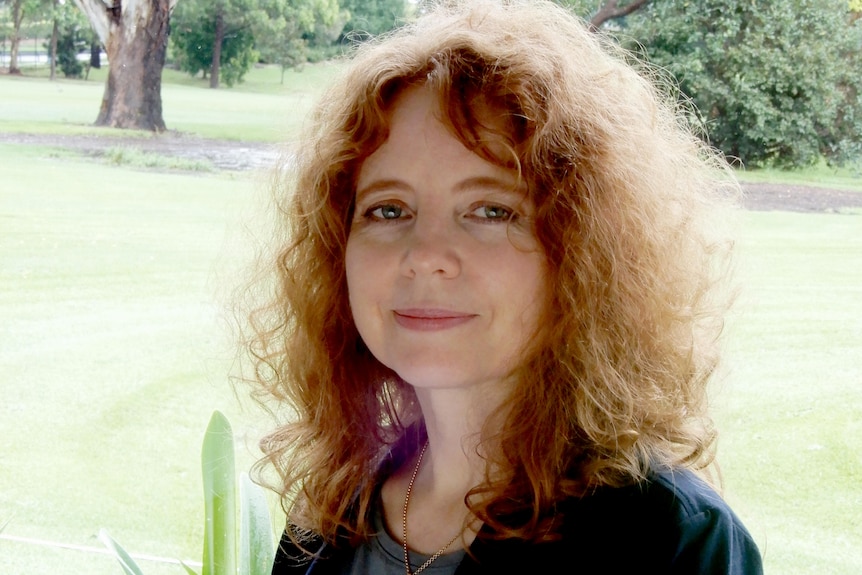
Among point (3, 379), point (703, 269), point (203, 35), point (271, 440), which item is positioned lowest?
point (3, 379)

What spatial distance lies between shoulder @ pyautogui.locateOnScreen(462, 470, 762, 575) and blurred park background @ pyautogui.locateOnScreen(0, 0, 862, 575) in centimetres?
59

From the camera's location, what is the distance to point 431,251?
91 centimetres

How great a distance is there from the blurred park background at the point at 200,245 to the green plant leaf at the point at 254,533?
0.42ft

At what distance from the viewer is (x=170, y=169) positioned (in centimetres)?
211

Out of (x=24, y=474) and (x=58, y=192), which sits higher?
(x=58, y=192)

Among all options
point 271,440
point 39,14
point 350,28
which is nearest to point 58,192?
point 39,14

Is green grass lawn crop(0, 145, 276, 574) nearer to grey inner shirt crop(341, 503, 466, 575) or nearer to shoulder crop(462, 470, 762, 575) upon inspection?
grey inner shirt crop(341, 503, 466, 575)

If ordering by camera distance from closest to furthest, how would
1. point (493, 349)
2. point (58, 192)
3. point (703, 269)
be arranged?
point (493, 349), point (703, 269), point (58, 192)

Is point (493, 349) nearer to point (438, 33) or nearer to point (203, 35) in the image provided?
point (438, 33)

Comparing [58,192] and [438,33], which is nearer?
[438,33]

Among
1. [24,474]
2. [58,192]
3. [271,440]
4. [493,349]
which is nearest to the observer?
[493,349]

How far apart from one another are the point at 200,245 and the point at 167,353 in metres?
0.26

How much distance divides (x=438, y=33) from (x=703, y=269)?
0.38 metres

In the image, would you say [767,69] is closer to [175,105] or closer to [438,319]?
[438,319]
